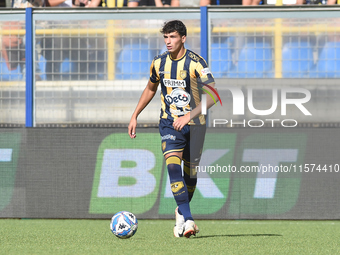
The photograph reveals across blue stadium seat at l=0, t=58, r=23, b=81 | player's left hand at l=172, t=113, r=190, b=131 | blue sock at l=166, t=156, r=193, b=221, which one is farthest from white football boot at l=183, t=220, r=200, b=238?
blue stadium seat at l=0, t=58, r=23, b=81

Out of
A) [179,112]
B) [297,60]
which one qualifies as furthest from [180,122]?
[297,60]

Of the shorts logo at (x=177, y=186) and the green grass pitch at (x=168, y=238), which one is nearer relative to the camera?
the green grass pitch at (x=168, y=238)

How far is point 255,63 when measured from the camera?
7973mm

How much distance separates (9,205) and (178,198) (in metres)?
3.02

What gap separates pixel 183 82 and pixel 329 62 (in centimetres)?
261

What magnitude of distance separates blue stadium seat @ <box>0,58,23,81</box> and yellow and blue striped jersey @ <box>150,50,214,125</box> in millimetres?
2674

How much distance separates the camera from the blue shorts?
6078mm

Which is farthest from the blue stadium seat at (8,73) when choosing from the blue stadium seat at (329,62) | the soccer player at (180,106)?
the blue stadium seat at (329,62)

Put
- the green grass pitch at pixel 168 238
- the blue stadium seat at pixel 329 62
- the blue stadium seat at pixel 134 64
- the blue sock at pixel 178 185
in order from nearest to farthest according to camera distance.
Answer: the green grass pitch at pixel 168 238 → the blue sock at pixel 178 185 → the blue stadium seat at pixel 329 62 → the blue stadium seat at pixel 134 64

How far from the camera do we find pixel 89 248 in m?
5.24

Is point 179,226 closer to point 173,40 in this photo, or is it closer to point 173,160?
point 173,160

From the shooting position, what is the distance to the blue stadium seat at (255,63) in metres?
7.96

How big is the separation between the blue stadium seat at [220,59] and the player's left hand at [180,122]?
6.89 ft

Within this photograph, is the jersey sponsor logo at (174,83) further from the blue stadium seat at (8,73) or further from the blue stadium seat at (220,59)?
the blue stadium seat at (8,73)
